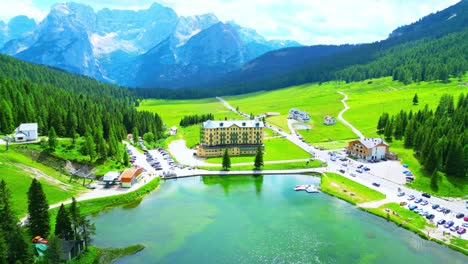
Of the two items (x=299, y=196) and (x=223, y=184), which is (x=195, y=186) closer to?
(x=223, y=184)

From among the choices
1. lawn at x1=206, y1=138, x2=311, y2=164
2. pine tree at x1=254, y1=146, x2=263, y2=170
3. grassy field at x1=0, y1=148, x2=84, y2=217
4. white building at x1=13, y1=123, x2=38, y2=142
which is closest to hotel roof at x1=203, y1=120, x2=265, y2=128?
lawn at x1=206, y1=138, x2=311, y2=164

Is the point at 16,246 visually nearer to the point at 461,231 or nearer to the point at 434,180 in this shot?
the point at 461,231

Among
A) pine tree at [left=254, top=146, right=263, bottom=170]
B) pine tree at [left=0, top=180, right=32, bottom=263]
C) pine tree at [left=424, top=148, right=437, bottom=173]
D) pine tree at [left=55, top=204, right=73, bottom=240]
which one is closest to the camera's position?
pine tree at [left=0, top=180, right=32, bottom=263]

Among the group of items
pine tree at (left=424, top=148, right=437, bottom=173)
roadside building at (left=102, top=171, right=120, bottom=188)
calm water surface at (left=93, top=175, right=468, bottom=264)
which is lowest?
calm water surface at (left=93, top=175, right=468, bottom=264)

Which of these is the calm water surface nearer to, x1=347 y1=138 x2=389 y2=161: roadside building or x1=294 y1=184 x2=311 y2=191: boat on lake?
x1=294 y1=184 x2=311 y2=191: boat on lake

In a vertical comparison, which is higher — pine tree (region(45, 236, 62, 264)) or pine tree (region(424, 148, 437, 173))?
pine tree (region(424, 148, 437, 173))

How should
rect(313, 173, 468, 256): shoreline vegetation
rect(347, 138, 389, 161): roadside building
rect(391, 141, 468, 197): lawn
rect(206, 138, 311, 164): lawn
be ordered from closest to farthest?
rect(313, 173, 468, 256): shoreline vegetation → rect(391, 141, 468, 197): lawn → rect(347, 138, 389, 161): roadside building → rect(206, 138, 311, 164): lawn
